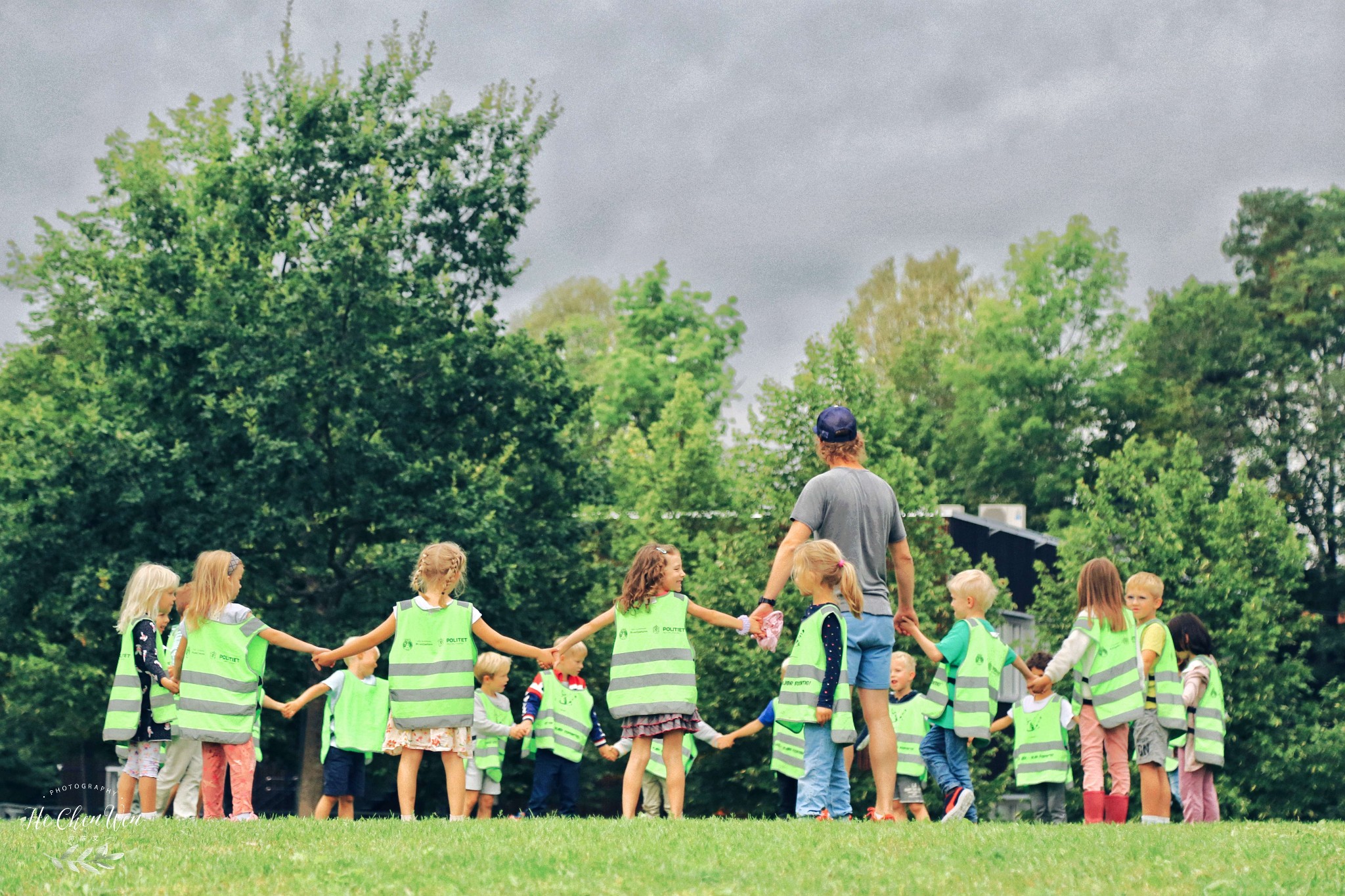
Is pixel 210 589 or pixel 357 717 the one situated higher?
pixel 210 589

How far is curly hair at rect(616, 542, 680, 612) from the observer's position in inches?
412

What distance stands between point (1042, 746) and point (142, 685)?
8369 mm

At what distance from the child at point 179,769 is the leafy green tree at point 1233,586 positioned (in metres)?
26.2

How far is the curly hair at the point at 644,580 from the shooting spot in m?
10.5

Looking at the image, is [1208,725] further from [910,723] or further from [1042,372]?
[1042,372]

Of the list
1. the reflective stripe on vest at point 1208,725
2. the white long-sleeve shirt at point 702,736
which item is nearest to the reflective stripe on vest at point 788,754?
the white long-sleeve shirt at point 702,736

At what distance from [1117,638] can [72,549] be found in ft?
69.7

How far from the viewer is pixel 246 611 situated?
436 inches

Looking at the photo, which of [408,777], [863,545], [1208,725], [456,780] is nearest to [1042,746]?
[1208,725]

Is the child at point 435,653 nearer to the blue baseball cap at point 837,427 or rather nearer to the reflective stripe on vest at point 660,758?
the blue baseball cap at point 837,427

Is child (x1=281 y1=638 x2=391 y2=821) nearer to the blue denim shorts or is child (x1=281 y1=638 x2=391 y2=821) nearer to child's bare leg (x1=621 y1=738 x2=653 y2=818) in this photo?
child's bare leg (x1=621 y1=738 x2=653 y2=818)

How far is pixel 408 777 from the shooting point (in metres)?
11.1

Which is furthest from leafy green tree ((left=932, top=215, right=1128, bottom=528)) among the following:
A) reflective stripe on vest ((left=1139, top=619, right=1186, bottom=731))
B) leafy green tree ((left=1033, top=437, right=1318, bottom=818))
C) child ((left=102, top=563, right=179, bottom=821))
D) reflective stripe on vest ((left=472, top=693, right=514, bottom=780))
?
child ((left=102, top=563, right=179, bottom=821))

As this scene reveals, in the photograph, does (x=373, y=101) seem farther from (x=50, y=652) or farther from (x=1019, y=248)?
(x=1019, y=248)
